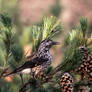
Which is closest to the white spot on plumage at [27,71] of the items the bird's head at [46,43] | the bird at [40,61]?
the bird at [40,61]

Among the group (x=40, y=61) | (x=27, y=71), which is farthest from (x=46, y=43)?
(x=27, y=71)

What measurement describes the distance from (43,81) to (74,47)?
0.28m

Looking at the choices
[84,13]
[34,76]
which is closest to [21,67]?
[34,76]

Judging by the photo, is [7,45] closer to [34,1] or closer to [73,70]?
[73,70]

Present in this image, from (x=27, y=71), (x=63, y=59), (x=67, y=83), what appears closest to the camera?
(x=67, y=83)

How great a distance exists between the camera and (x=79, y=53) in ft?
4.42

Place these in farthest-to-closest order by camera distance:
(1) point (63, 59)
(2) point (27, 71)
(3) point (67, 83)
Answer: (2) point (27, 71)
(1) point (63, 59)
(3) point (67, 83)

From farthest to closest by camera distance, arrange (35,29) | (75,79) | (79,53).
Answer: (35,29), (75,79), (79,53)

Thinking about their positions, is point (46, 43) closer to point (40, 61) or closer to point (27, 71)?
point (40, 61)

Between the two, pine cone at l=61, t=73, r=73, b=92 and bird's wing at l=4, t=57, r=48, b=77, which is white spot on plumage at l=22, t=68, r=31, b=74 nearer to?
bird's wing at l=4, t=57, r=48, b=77

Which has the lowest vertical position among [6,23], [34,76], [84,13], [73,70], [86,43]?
[84,13]

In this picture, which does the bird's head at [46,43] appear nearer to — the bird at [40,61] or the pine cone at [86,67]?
the bird at [40,61]

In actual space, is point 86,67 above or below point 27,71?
above

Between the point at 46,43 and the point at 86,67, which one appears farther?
the point at 46,43
